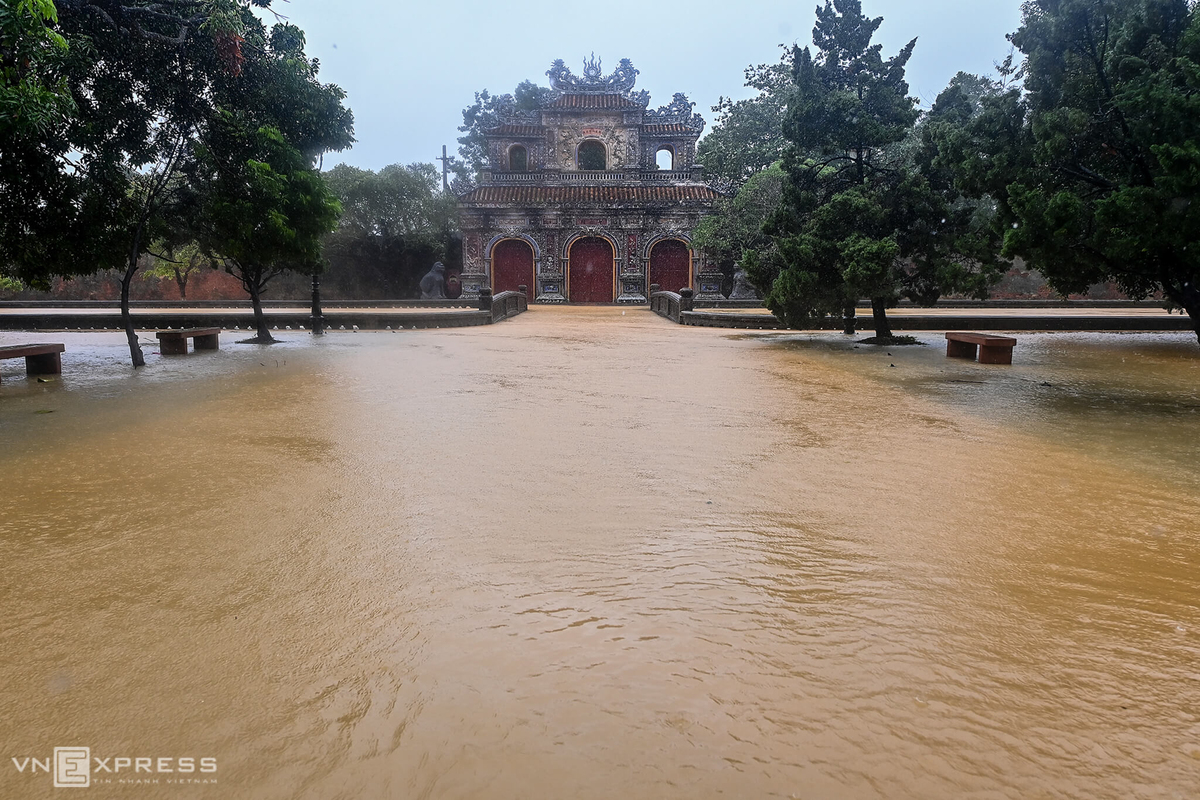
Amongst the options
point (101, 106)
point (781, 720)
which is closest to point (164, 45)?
point (101, 106)

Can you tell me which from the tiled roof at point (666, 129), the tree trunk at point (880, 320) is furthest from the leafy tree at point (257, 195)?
Result: the tiled roof at point (666, 129)

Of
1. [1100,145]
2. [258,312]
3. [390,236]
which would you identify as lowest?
[258,312]

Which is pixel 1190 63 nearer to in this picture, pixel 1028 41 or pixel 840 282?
pixel 1028 41

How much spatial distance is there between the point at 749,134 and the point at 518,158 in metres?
11.2

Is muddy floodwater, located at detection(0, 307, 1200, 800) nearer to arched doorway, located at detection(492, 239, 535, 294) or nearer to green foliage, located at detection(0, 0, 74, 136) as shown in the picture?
green foliage, located at detection(0, 0, 74, 136)

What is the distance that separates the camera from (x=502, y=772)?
2.10 metres

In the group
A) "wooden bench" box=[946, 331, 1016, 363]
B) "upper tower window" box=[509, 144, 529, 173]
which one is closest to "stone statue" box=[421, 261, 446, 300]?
"upper tower window" box=[509, 144, 529, 173]

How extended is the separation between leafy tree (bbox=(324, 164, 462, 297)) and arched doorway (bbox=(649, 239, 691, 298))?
386 inches

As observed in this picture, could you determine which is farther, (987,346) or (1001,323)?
(1001,323)

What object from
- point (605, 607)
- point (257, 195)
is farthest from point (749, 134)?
point (605, 607)

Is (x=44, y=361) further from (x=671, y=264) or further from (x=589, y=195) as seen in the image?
(x=671, y=264)

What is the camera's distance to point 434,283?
33625 millimetres

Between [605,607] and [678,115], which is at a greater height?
[678,115]

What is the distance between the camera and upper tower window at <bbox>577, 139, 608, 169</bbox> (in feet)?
117
